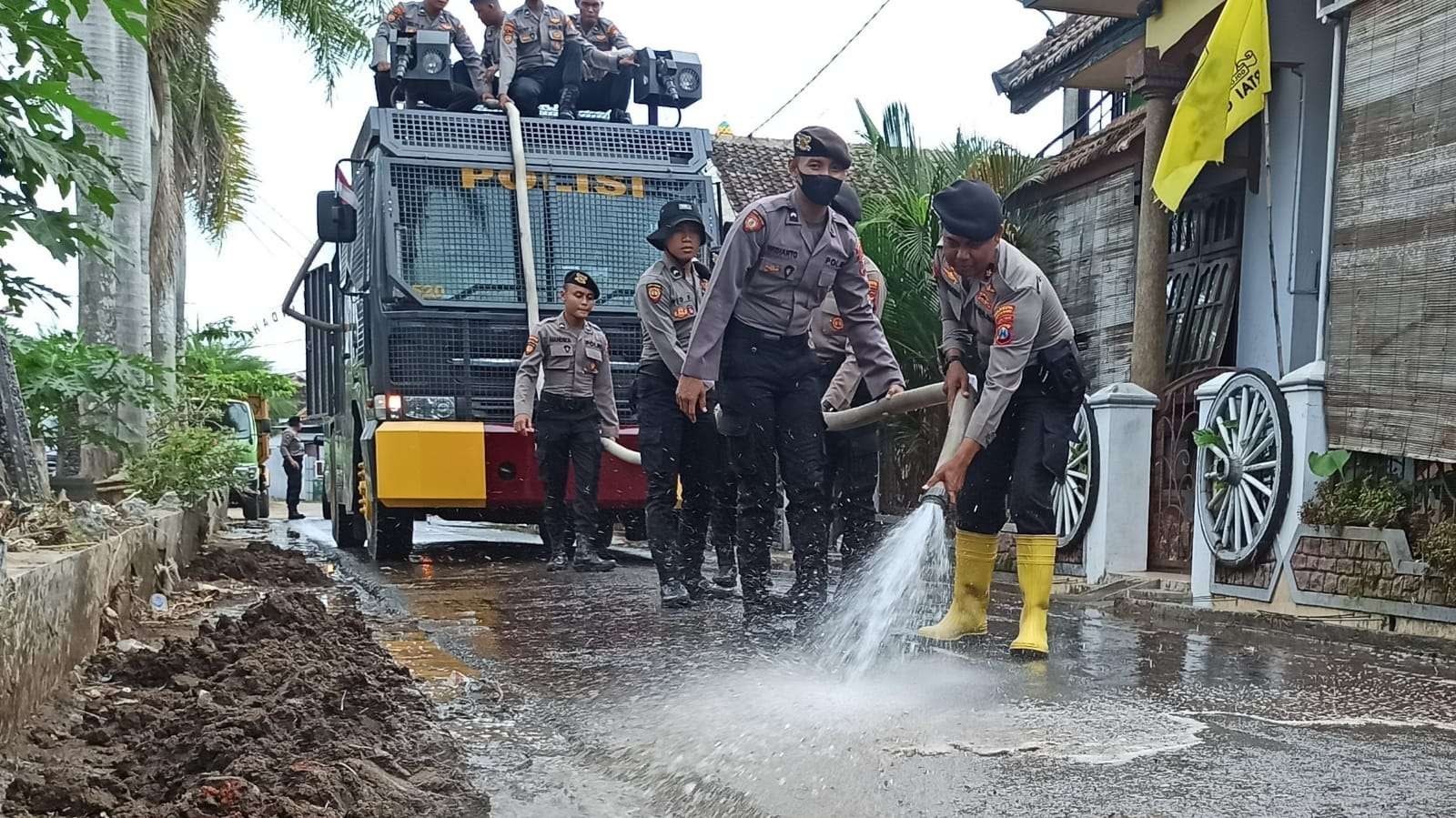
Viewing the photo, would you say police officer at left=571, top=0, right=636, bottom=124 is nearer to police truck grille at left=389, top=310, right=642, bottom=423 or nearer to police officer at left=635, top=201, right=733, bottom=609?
police truck grille at left=389, top=310, right=642, bottom=423

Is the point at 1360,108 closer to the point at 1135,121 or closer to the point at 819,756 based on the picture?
the point at 1135,121

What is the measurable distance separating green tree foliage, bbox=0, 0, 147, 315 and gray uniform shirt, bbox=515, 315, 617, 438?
13.0 feet

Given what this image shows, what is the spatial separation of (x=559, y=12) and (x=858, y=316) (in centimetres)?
579

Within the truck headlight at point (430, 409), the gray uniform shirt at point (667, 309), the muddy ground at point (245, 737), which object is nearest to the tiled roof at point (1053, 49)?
the truck headlight at point (430, 409)

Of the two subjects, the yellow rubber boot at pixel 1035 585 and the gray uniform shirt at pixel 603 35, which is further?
the gray uniform shirt at pixel 603 35

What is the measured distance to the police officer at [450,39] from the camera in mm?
10430

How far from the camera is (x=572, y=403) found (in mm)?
8938

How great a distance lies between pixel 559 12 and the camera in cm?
1087

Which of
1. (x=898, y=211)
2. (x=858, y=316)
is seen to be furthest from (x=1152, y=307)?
(x=858, y=316)

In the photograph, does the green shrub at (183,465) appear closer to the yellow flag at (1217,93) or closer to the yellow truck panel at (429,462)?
the yellow truck panel at (429,462)

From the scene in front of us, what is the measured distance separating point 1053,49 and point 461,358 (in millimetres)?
8825

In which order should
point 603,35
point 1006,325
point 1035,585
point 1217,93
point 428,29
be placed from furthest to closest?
point 603,35
point 428,29
point 1217,93
point 1035,585
point 1006,325

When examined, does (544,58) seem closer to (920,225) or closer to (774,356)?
(920,225)

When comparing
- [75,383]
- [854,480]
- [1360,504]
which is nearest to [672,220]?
[854,480]
